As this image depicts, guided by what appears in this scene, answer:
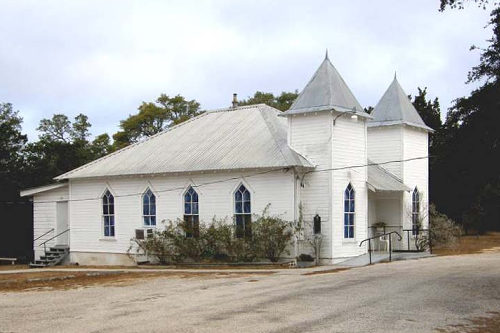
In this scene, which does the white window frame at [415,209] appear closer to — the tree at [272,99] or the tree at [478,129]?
the tree at [478,129]

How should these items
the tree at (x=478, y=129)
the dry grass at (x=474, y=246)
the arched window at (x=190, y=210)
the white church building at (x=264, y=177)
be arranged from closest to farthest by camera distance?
1. the tree at (x=478, y=129)
2. the white church building at (x=264, y=177)
3. the arched window at (x=190, y=210)
4. the dry grass at (x=474, y=246)

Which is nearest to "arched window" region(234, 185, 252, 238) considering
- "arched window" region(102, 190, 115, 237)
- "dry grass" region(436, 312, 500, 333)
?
"arched window" region(102, 190, 115, 237)

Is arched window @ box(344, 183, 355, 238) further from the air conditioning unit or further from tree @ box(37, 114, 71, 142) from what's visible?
tree @ box(37, 114, 71, 142)

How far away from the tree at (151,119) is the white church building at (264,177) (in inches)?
1121

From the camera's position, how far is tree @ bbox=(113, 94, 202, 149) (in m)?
62.1

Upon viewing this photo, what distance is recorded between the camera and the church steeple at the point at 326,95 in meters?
25.9

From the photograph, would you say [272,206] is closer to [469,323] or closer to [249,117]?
[249,117]

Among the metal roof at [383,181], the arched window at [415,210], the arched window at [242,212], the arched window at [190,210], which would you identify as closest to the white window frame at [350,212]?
the metal roof at [383,181]

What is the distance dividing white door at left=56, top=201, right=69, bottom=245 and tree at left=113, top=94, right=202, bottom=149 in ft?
93.3

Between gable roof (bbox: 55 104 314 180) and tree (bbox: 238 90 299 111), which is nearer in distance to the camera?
gable roof (bbox: 55 104 314 180)

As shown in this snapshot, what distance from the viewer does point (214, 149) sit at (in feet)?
94.7

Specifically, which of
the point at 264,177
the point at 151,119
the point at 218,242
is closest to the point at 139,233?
the point at 218,242

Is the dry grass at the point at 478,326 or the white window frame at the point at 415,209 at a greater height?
the white window frame at the point at 415,209

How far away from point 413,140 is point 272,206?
30.5 ft
